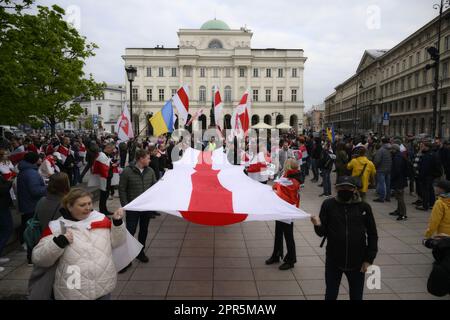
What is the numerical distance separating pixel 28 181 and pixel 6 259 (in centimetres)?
138

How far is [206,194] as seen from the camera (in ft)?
16.0

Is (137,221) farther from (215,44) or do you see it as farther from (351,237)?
(215,44)

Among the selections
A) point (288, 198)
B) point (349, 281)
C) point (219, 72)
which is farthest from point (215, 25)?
point (349, 281)

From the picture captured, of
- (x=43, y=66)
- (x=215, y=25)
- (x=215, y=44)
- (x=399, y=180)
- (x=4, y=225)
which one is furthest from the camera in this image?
(x=215, y=25)

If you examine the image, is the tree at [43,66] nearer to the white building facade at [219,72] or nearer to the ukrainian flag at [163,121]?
the ukrainian flag at [163,121]

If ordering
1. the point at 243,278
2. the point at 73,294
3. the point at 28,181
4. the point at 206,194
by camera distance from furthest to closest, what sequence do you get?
the point at 28,181 < the point at 243,278 < the point at 206,194 < the point at 73,294

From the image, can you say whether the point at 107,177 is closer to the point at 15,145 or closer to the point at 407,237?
the point at 15,145

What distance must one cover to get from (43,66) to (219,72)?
58974 mm

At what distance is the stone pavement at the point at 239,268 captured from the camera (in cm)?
471

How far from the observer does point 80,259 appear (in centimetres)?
295

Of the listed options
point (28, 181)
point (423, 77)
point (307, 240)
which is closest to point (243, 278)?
point (307, 240)

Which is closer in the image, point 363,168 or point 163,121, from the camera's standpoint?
point 363,168

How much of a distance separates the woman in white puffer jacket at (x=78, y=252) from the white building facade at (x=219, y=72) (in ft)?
232

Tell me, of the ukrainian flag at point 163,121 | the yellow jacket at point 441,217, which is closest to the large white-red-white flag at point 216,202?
the yellow jacket at point 441,217
